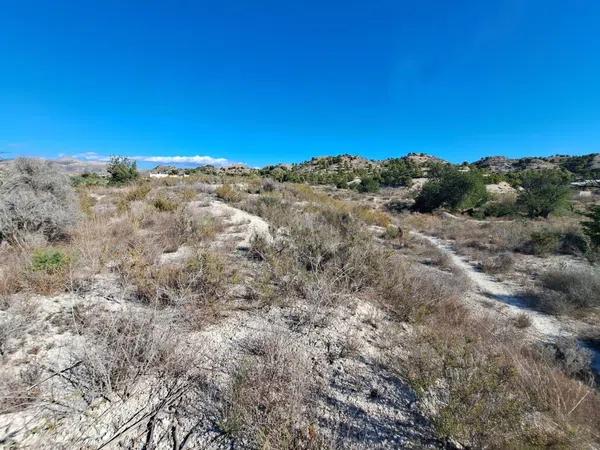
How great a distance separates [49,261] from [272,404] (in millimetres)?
3963

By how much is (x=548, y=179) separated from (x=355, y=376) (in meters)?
24.0

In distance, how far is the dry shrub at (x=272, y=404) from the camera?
1843mm

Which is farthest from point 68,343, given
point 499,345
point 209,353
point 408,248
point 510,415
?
point 408,248

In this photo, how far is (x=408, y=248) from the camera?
31.6 ft

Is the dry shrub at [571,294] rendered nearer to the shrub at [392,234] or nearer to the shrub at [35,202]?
the shrub at [392,234]

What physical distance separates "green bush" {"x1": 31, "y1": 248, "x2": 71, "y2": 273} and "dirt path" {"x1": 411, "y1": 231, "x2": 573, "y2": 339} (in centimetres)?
793

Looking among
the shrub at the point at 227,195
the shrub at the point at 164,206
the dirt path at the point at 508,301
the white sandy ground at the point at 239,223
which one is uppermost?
the shrub at the point at 227,195

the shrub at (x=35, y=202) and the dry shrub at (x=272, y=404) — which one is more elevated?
the shrub at (x=35, y=202)

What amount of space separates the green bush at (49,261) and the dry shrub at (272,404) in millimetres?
3323

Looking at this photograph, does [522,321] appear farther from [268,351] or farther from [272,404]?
[272,404]

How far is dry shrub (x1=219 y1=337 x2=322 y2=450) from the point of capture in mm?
1843

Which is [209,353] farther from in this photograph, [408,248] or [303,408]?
[408,248]

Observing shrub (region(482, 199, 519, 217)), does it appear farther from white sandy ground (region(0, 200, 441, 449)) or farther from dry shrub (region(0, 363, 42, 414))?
dry shrub (region(0, 363, 42, 414))

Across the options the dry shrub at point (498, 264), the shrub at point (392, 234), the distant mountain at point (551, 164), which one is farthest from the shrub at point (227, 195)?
the distant mountain at point (551, 164)
